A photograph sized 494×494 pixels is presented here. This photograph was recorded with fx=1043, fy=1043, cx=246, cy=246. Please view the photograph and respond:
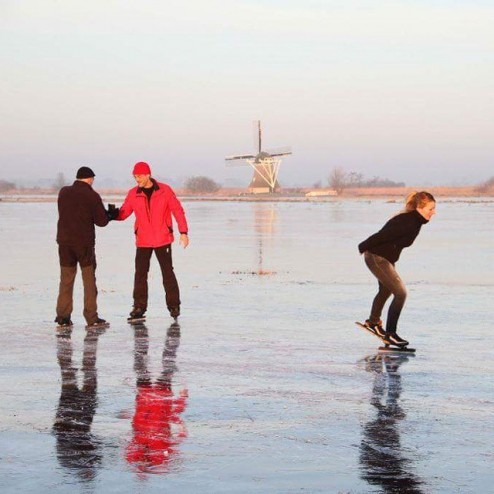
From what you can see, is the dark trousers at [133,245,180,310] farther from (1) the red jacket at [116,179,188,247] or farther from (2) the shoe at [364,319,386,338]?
(2) the shoe at [364,319,386,338]

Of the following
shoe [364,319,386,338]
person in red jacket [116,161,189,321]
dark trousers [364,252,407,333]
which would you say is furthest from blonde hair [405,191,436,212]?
person in red jacket [116,161,189,321]

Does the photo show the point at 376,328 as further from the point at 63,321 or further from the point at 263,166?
the point at 263,166

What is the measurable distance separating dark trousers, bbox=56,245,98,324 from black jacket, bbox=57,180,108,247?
102mm

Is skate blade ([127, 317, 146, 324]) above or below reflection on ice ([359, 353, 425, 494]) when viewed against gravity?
above

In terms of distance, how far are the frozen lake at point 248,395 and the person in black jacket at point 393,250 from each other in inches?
12.9

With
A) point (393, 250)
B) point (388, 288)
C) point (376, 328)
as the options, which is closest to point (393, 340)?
point (376, 328)

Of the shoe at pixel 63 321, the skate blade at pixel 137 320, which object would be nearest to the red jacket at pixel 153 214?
the skate blade at pixel 137 320

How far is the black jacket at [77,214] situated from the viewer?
11.7 meters

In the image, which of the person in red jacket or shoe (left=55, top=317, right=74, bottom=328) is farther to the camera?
the person in red jacket

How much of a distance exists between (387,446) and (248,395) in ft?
5.88

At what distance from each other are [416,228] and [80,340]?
3.53m

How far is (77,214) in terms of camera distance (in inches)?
463

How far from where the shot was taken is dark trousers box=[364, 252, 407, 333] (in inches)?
401

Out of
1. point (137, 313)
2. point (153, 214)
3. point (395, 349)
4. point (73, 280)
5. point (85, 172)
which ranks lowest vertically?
point (395, 349)
